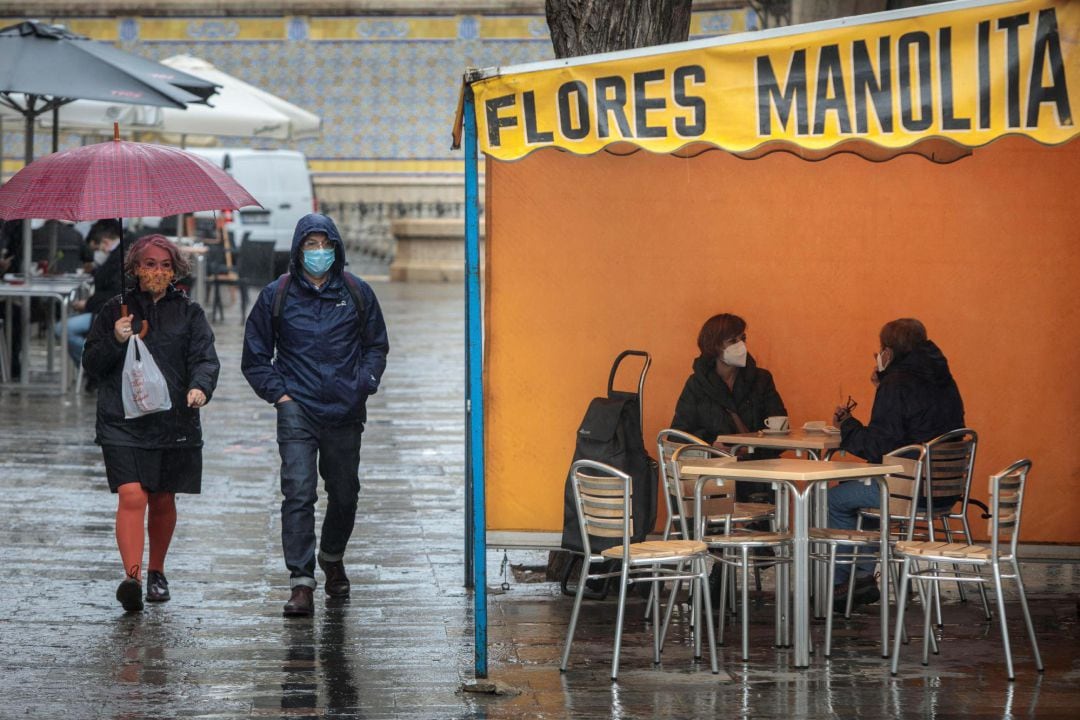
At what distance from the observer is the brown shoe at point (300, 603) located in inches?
289

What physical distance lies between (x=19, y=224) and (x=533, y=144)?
1056cm

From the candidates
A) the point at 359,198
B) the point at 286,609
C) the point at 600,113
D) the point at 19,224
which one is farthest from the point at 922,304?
the point at 359,198

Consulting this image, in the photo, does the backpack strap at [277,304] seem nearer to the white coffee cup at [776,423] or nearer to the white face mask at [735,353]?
the white face mask at [735,353]

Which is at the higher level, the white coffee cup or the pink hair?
the pink hair

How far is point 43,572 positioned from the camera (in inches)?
322

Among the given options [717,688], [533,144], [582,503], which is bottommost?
[717,688]

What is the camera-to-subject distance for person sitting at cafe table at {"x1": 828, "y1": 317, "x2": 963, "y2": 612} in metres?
7.67

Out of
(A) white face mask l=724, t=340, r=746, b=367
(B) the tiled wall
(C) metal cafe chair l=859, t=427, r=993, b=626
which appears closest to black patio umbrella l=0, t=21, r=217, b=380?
(A) white face mask l=724, t=340, r=746, b=367

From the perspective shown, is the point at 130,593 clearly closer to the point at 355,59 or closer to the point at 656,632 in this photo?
the point at 656,632

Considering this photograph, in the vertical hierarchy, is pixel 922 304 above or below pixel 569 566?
above

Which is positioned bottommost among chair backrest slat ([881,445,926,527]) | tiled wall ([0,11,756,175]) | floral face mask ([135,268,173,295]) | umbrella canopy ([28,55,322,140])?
chair backrest slat ([881,445,926,527])

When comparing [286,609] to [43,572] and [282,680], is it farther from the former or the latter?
[43,572]

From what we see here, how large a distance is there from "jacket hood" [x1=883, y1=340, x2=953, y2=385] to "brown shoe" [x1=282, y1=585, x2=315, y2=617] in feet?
9.02

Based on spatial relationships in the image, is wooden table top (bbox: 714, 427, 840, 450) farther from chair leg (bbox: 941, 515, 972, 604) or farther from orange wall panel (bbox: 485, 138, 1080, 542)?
orange wall panel (bbox: 485, 138, 1080, 542)
